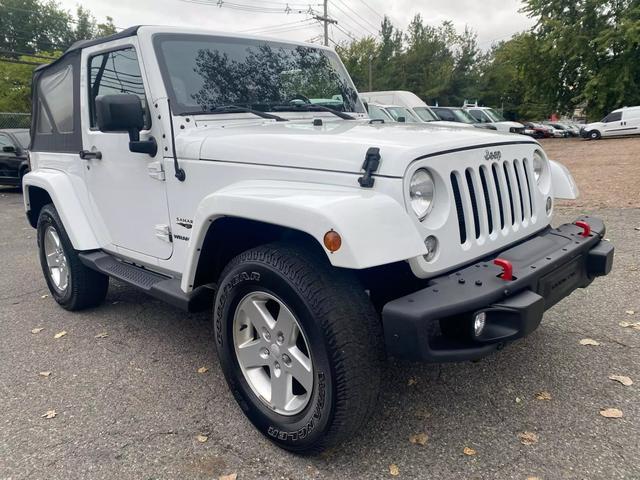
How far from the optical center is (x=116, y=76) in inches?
137

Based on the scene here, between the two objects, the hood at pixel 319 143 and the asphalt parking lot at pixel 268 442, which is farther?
the asphalt parking lot at pixel 268 442

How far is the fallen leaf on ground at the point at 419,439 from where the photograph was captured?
2543 mm

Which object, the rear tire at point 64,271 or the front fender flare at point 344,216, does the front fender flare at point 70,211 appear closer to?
the rear tire at point 64,271

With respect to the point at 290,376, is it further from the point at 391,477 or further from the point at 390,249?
the point at 390,249

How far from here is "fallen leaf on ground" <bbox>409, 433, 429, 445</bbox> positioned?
8.34ft

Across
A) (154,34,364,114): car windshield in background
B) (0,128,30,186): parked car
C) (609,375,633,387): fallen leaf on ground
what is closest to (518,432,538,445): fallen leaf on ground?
(609,375,633,387): fallen leaf on ground

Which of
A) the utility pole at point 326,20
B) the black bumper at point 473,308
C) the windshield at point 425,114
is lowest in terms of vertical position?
the black bumper at point 473,308

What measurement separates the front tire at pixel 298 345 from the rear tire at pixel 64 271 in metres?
2.08

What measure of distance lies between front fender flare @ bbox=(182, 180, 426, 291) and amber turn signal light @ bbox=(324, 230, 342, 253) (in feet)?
0.05

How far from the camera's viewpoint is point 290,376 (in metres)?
2.45

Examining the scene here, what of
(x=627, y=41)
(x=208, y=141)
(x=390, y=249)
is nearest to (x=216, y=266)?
(x=208, y=141)

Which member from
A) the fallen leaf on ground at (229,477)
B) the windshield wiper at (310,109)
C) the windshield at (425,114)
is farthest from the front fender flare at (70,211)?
the windshield at (425,114)

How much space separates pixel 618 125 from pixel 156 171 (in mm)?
29980

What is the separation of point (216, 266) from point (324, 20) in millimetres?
34688
